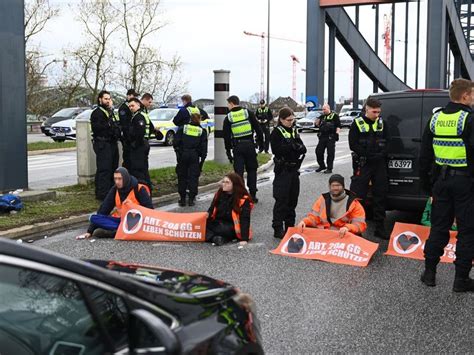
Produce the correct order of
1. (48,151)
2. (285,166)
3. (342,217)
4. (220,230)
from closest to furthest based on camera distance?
(342,217) < (220,230) < (285,166) < (48,151)

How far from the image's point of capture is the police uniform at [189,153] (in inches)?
398

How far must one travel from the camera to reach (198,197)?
1134 cm

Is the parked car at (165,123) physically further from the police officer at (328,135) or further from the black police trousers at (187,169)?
the black police trousers at (187,169)

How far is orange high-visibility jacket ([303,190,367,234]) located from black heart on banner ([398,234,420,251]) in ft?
1.43

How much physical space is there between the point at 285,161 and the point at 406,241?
70.2 inches

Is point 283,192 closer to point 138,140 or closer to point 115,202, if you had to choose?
point 115,202

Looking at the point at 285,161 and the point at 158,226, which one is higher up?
the point at 285,161

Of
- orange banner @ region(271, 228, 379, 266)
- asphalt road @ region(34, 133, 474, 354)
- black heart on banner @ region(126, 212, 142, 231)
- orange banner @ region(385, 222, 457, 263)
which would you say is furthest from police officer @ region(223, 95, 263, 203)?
orange banner @ region(385, 222, 457, 263)

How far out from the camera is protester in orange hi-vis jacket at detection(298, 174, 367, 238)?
6961mm

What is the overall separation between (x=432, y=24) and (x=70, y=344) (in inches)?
A: 1778

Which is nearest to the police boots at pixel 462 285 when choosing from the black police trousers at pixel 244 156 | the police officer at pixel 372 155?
the police officer at pixel 372 155

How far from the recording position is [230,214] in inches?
294

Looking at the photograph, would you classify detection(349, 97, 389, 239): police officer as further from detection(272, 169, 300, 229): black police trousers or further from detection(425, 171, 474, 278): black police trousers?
detection(425, 171, 474, 278): black police trousers

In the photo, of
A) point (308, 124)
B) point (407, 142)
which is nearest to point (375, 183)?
point (407, 142)
